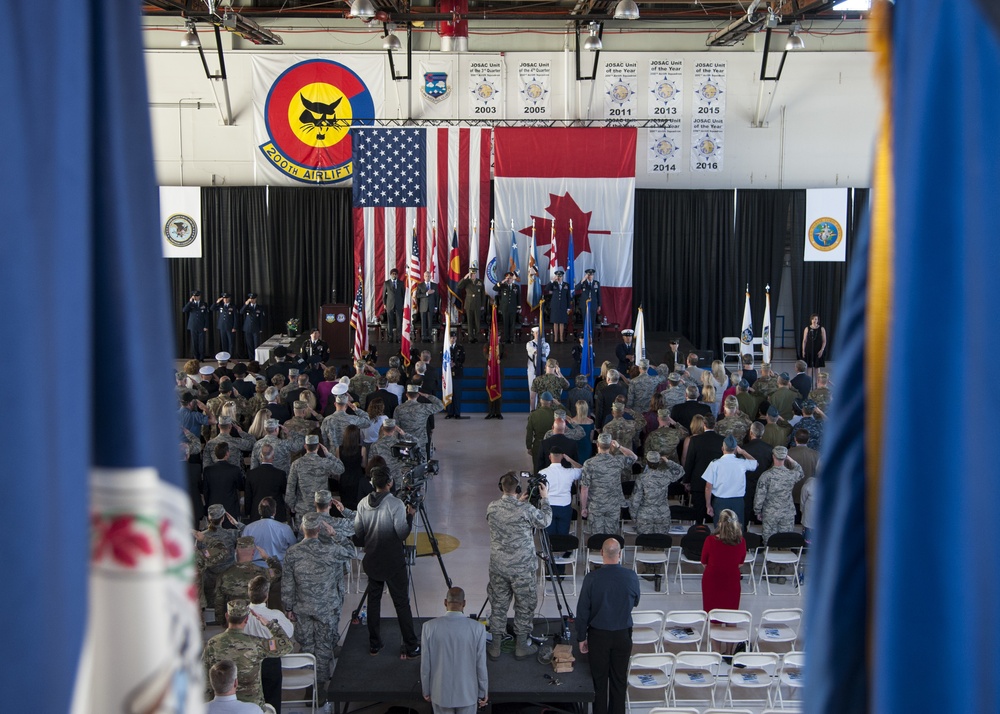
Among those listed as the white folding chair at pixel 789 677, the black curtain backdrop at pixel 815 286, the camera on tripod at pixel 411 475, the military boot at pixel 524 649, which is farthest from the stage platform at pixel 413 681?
the black curtain backdrop at pixel 815 286

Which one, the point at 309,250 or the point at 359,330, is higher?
the point at 309,250

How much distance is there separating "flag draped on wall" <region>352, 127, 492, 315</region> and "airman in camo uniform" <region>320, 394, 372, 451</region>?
8.82 metres

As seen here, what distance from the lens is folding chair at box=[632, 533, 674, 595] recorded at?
855 cm

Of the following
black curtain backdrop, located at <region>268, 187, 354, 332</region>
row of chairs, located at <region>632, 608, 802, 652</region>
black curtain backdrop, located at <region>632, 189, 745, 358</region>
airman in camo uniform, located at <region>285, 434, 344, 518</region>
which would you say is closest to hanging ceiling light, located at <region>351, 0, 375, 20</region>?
black curtain backdrop, located at <region>268, 187, 354, 332</region>

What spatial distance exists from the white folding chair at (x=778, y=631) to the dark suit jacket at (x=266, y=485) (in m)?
4.15

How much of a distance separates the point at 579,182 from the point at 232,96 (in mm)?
7418

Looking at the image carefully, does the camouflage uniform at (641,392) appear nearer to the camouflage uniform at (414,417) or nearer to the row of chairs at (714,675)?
the camouflage uniform at (414,417)

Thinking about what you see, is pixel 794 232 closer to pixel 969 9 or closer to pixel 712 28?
pixel 712 28

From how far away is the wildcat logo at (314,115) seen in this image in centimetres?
1981

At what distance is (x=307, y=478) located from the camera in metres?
8.59

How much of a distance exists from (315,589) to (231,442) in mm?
3111

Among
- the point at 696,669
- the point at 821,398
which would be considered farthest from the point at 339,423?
the point at 821,398

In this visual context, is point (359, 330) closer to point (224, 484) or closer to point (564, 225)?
point (564, 225)

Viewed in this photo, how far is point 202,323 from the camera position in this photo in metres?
19.9
